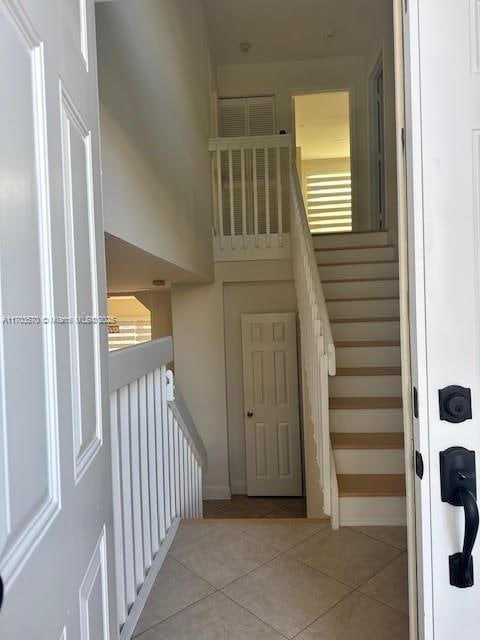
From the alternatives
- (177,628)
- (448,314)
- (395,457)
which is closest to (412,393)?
(448,314)

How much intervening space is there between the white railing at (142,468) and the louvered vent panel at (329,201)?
642 centimetres

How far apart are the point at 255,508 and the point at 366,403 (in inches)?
107

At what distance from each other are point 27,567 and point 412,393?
81 cm

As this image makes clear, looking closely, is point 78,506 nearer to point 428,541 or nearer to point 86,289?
point 86,289

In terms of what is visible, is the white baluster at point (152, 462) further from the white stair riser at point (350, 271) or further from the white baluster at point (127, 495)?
the white stair riser at point (350, 271)

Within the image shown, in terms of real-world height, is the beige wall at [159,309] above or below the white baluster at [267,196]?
below

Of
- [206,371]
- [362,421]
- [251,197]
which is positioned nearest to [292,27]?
[251,197]

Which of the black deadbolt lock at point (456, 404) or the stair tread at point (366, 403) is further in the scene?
the stair tread at point (366, 403)

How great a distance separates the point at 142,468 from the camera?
1.79 meters

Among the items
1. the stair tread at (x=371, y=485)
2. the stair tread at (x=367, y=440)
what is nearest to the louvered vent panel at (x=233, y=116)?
the stair tread at (x=367, y=440)

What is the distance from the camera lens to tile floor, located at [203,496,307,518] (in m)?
4.90

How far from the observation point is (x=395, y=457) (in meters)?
2.69

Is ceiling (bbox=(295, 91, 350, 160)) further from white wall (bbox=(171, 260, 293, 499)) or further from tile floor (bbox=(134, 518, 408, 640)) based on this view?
tile floor (bbox=(134, 518, 408, 640))

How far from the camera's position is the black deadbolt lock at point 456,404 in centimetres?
92
